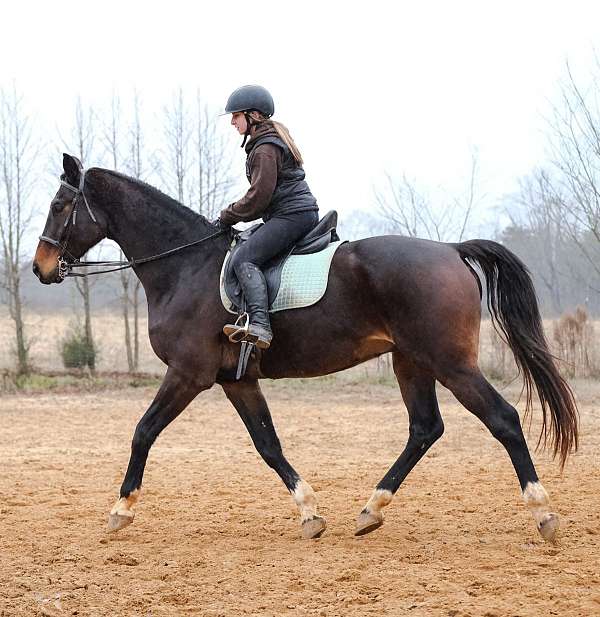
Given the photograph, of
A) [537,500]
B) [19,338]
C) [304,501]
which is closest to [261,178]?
[304,501]

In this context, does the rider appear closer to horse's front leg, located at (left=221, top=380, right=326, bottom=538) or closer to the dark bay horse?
the dark bay horse

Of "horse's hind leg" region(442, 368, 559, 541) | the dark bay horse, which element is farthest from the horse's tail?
"horse's hind leg" region(442, 368, 559, 541)

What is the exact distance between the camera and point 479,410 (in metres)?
4.81

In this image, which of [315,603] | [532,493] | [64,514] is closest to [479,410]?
[532,493]

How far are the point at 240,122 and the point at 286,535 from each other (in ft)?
9.62

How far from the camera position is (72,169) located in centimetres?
574

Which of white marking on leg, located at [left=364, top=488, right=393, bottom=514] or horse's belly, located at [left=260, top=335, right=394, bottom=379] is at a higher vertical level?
horse's belly, located at [left=260, top=335, right=394, bottom=379]

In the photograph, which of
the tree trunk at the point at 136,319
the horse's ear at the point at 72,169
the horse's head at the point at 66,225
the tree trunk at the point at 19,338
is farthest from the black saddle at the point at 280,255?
the tree trunk at the point at 19,338

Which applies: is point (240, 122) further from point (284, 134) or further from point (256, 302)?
point (256, 302)

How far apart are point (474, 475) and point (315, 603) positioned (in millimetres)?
3925

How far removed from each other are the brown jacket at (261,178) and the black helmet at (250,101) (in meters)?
0.14

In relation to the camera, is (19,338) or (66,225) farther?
(19,338)

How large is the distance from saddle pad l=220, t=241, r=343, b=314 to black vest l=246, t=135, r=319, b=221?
368mm

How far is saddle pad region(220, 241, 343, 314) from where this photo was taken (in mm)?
5199
